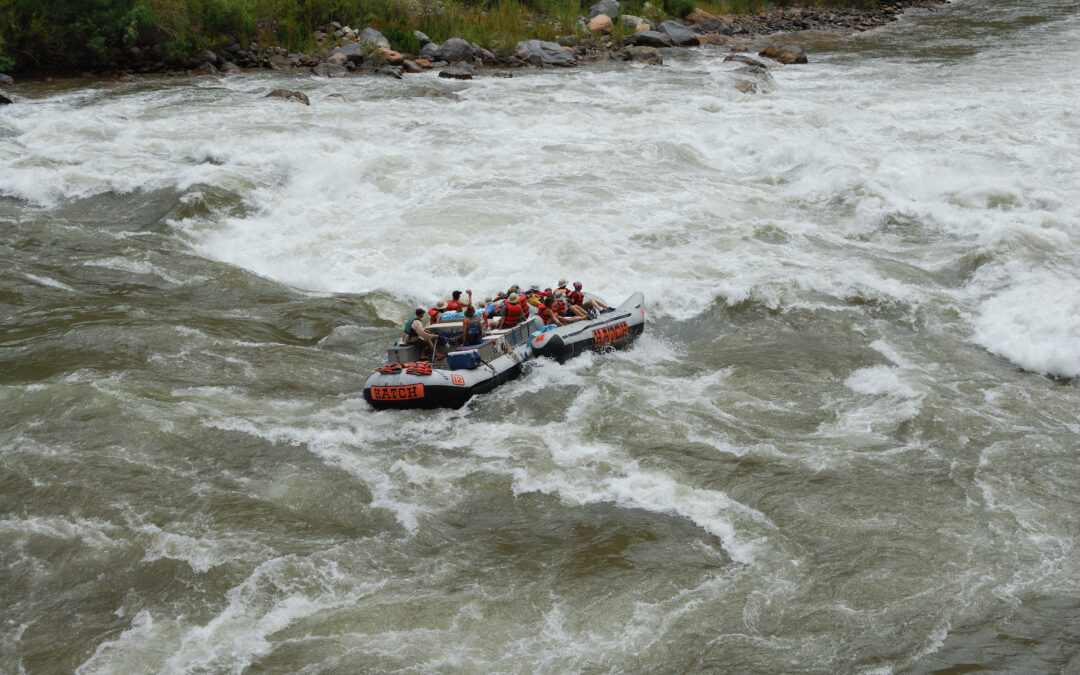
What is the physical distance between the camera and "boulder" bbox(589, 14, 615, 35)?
3472 cm

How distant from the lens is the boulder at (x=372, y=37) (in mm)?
29719

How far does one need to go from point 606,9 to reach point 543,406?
2886cm

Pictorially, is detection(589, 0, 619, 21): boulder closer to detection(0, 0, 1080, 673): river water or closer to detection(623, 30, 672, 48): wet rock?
detection(623, 30, 672, 48): wet rock

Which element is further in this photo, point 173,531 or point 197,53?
point 197,53

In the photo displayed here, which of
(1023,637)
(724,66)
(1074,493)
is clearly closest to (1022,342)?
(1074,493)

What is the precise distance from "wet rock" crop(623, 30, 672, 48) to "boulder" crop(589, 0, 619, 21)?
8.41 feet

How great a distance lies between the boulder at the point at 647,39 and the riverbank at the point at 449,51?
1 cm

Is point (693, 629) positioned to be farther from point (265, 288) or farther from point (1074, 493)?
point (265, 288)

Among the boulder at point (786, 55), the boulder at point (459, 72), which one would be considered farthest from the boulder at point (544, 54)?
the boulder at point (786, 55)

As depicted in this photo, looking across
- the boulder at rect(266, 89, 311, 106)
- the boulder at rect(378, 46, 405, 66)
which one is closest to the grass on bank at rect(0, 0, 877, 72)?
the boulder at rect(378, 46, 405, 66)

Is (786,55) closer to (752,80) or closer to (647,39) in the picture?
(752,80)

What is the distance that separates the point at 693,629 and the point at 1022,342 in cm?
755

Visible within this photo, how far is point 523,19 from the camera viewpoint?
114 ft

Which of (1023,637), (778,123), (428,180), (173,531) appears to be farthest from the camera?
(778,123)
